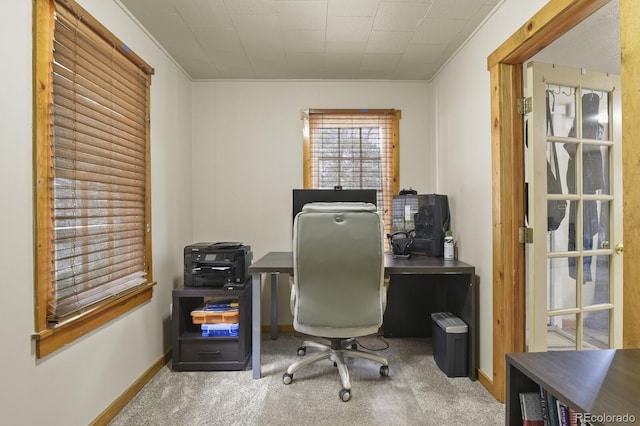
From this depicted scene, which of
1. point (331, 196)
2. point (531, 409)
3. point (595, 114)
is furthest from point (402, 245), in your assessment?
point (531, 409)

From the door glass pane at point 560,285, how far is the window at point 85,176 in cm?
270

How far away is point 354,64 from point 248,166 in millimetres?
1370

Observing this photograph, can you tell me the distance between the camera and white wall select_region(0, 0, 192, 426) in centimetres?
124

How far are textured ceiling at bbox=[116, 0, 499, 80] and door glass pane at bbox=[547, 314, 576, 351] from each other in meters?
2.05

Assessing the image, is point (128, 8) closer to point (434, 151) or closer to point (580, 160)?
point (434, 151)

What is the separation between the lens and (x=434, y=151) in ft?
10.3

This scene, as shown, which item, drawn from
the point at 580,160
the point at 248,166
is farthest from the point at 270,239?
the point at 580,160

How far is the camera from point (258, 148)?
318cm

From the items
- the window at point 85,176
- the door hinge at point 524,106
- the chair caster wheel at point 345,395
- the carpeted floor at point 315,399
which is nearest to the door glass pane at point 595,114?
the door hinge at point 524,106

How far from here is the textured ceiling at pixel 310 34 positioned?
2.00 m

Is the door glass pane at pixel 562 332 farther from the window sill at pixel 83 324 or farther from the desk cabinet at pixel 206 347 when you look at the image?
the window sill at pixel 83 324

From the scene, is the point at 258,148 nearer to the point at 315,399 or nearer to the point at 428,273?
the point at 428,273

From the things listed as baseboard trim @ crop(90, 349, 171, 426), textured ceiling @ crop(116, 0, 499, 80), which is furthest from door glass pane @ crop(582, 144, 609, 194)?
baseboard trim @ crop(90, 349, 171, 426)

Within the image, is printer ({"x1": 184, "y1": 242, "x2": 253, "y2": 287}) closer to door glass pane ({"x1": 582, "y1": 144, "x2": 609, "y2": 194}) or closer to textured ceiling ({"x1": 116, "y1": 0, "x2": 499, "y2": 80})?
textured ceiling ({"x1": 116, "y1": 0, "x2": 499, "y2": 80})
